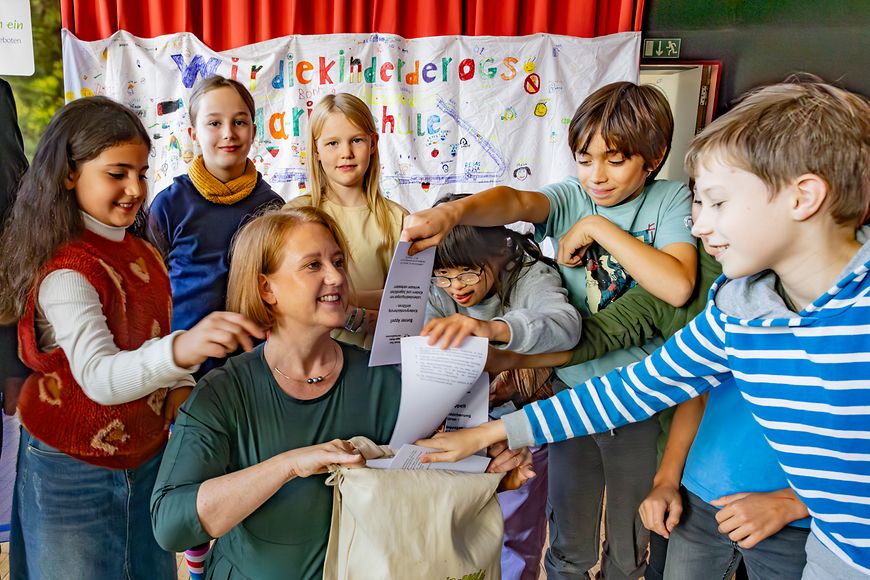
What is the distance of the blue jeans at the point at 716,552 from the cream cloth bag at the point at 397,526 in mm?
455

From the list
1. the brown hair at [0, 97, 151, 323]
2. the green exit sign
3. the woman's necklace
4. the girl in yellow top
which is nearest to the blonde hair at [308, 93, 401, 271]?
the girl in yellow top

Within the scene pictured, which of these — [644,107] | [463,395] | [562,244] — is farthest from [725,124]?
[463,395]

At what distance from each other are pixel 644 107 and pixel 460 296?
63 centimetres

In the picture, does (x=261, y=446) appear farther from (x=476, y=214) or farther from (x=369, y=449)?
(x=476, y=214)

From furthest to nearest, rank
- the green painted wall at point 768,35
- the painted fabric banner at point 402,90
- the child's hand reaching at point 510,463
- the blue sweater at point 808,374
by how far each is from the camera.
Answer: the green painted wall at point 768,35
the painted fabric banner at point 402,90
the child's hand reaching at point 510,463
the blue sweater at point 808,374

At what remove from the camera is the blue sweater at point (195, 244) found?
5.29 feet

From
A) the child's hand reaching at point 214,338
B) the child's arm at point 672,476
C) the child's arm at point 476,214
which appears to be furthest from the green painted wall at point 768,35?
the child's hand reaching at point 214,338

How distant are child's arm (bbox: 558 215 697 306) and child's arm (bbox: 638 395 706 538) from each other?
0.29m

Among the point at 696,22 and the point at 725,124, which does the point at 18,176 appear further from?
the point at 696,22

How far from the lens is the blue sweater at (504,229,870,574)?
3.10 ft

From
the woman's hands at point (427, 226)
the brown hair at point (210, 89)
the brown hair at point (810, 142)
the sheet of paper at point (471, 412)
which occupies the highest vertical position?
the brown hair at point (210, 89)

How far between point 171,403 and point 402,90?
6.06 ft

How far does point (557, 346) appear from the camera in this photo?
4.63 feet

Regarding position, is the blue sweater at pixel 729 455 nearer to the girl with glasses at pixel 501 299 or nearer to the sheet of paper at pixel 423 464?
the girl with glasses at pixel 501 299
